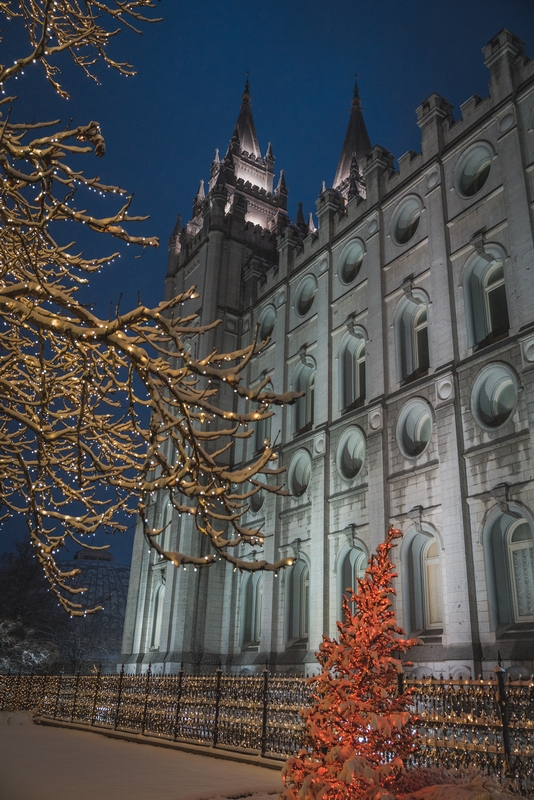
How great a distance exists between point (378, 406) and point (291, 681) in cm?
1077

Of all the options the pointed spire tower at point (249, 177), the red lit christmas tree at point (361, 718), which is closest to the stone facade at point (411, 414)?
the red lit christmas tree at point (361, 718)

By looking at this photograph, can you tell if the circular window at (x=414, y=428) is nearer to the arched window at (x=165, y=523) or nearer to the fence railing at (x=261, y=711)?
the fence railing at (x=261, y=711)

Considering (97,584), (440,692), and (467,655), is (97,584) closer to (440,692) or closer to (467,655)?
(467,655)

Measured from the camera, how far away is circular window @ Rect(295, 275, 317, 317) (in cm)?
2836

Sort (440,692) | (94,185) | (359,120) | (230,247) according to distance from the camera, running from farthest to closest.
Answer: (359,120), (230,247), (440,692), (94,185)

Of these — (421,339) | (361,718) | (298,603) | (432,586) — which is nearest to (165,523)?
(298,603)

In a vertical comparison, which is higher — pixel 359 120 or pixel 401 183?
pixel 359 120

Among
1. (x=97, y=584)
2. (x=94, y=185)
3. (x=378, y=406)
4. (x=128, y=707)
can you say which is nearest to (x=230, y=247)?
(x=378, y=406)

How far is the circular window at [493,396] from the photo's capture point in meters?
16.9

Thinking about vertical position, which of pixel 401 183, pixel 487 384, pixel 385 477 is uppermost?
pixel 401 183

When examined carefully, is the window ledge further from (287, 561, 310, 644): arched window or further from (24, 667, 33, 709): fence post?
(24, 667, 33, 709): fence post

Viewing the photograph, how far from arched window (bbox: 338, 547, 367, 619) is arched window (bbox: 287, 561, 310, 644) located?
2717 mm

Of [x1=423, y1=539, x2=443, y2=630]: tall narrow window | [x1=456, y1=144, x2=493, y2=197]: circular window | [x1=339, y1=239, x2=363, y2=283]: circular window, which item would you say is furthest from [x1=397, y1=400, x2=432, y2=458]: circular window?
[x1=339, y1=239, x2=363, y2=283]: circular window

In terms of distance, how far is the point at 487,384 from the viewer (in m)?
17.5
